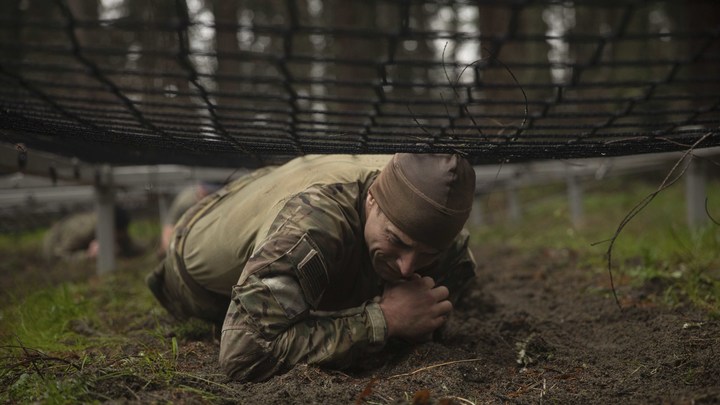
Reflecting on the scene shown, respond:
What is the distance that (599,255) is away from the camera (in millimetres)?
4477

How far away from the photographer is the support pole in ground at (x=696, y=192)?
4.64 m

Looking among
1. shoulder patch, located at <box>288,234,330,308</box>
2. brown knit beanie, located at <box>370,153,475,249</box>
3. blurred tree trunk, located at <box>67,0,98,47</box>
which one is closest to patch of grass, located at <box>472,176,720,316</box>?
brown knit beanie, located at <box>370,153,475,249</box>

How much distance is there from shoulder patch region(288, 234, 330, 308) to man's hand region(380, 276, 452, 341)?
0.34 metres

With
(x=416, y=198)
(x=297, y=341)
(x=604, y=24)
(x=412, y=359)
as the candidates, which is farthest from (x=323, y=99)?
(x=604, y=24)

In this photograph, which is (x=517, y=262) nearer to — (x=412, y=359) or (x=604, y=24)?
(x=412, y=359)

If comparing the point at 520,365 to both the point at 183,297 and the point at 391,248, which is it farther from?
the point at 183,297

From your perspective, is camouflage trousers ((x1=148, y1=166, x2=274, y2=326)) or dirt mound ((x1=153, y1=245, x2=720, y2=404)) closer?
dirt mound ((x1=153, y1=245, x2=720, y2=404))

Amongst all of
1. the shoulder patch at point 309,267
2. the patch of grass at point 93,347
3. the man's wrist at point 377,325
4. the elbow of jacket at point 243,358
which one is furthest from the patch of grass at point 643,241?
the patch of grass at point 93,347

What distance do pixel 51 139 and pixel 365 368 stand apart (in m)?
2.22

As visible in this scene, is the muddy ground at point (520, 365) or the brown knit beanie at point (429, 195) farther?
the brown knit beanie at point (429, 195)

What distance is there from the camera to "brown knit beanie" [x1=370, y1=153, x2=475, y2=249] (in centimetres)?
227

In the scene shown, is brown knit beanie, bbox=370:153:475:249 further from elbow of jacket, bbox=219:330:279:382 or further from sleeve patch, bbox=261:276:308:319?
elbow of jacket, bbox=219:330:279:382

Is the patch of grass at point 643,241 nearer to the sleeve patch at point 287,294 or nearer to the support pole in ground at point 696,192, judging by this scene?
the support pole in ground at point 696,192

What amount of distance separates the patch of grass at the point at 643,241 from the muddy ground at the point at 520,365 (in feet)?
0.45
